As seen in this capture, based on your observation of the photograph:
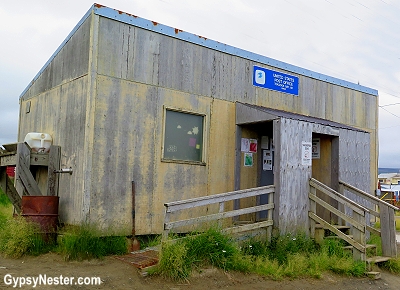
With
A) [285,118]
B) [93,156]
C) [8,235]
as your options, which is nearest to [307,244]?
[285,118]

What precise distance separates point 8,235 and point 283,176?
5.26 m

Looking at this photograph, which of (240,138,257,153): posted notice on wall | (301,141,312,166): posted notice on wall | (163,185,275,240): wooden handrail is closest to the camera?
(163,185,275,240): wooden handrail

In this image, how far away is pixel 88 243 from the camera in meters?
7.73

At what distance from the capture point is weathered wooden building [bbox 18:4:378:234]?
27.1 feet

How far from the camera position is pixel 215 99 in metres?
10.0

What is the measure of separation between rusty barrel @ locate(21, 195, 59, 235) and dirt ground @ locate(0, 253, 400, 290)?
0.61 metres

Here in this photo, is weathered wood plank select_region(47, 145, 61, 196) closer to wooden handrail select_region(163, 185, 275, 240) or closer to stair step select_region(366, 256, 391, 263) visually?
wooden handrail select_region(163, 185, 275, 240)

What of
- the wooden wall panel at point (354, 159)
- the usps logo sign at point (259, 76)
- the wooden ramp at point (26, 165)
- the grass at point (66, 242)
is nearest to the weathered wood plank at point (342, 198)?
the wooden wall panel at point (354, 159)

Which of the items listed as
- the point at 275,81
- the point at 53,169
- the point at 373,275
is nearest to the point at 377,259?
→ the point at 373,275

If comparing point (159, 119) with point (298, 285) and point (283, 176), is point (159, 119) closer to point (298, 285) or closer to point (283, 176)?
point (283, 176)

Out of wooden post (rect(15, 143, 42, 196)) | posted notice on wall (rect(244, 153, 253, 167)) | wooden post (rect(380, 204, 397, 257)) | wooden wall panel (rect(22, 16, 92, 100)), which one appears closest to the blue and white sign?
posted notice on wall (rect(244, 153, 253, 167))

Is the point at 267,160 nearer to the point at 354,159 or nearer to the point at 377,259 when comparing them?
the point at 354,159

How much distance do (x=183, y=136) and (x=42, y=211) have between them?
10.2 ft

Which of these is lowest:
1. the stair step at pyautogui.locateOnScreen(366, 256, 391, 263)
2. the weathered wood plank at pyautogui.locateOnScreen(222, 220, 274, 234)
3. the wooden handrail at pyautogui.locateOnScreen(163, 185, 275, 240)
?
the stair step at pyautogui.locateOnScreen(366, 256, 391, 263)
